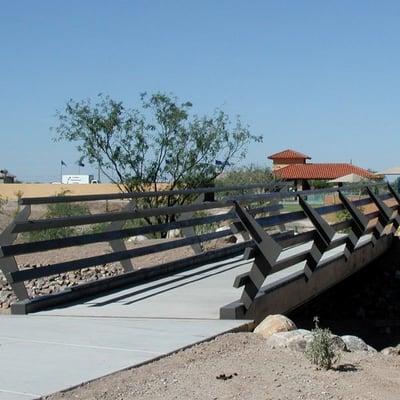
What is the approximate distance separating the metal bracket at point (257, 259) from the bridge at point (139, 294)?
0.04 ft

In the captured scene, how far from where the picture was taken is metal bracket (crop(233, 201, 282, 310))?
9.20 metres

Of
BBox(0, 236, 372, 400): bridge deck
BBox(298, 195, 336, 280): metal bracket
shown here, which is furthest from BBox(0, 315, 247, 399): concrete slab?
BBox(298, 195, 336, 280): metal bracket

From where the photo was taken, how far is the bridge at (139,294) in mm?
6938

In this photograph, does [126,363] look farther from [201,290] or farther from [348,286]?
[348,286]

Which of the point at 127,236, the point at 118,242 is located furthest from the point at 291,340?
the point at 118,242

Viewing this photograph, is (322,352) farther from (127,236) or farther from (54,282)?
(54,282)

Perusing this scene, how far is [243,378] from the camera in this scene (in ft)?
21.1

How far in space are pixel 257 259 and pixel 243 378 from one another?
3.04 meters

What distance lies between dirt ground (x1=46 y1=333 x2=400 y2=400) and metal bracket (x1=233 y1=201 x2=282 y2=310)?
64.0 inches

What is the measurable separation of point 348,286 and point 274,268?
10.2m

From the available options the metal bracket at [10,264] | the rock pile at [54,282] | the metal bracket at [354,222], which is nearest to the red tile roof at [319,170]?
the rock pile at [54,282]

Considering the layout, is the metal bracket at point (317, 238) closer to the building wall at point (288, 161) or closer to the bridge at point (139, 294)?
the bridge at point (139, 294)

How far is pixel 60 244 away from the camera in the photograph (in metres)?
10.1

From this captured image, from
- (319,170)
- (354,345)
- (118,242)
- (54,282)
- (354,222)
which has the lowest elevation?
(54,282)
